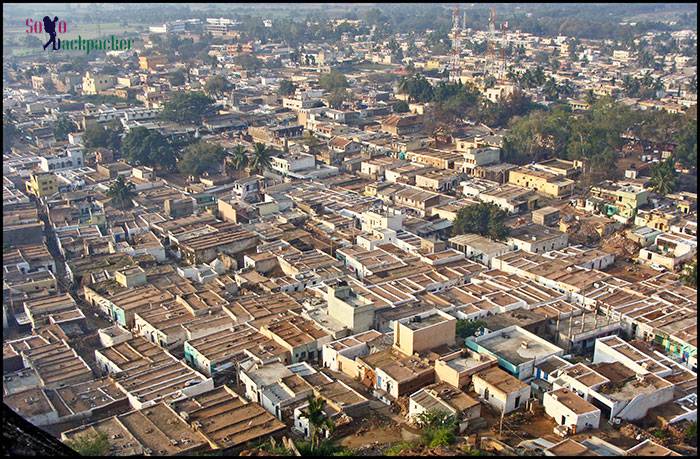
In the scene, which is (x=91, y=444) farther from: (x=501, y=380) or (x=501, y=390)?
(x=501, y=380)

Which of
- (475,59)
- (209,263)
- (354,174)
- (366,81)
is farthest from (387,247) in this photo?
(475,59)

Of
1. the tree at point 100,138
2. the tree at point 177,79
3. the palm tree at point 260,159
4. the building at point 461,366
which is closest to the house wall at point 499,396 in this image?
the building at point 461,366

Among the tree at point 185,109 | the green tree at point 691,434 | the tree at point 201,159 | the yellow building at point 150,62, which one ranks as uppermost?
the yellow building at point 150,62

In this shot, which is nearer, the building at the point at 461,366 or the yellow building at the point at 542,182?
the building at the point at 461,366

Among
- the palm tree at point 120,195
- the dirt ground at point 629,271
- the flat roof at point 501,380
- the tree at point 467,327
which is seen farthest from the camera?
the palm tree at point 120,195

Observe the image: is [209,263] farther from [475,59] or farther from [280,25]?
[280,25]

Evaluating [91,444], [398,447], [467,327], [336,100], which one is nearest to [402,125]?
[336,100]

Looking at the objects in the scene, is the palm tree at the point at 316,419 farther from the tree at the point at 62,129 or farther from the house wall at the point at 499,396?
the tree at the point at 62,129
